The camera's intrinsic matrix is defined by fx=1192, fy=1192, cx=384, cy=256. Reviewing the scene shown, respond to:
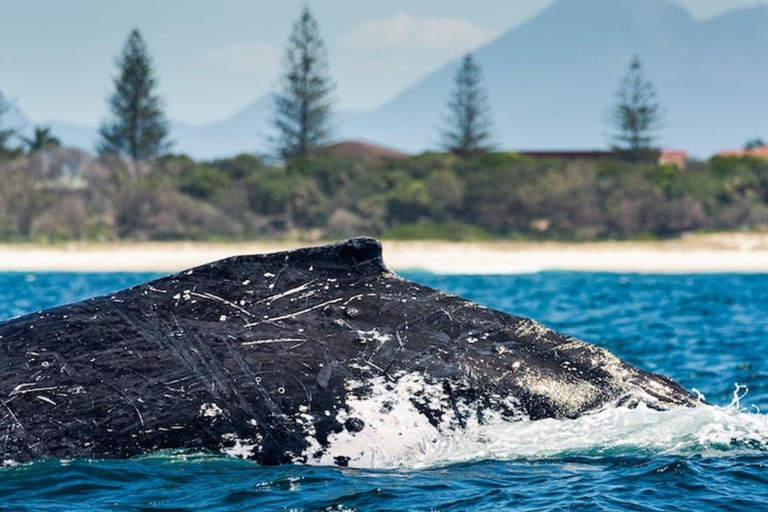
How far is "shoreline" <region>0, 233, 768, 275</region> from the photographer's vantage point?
55219 mm

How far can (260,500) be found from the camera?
6363 millimetres

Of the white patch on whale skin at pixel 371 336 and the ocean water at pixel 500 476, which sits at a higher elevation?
the white patch on whale skin at pixel 371 336

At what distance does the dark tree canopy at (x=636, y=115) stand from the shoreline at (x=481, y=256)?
2172 cm

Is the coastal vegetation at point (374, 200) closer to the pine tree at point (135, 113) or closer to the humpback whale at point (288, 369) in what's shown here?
the pine tree at point (135, 113)

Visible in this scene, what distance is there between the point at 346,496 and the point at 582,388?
4.75 feet

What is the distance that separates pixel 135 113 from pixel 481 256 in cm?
3190

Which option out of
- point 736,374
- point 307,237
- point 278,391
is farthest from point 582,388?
point 307,237

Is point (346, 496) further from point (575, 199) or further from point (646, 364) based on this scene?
point (575, 199)

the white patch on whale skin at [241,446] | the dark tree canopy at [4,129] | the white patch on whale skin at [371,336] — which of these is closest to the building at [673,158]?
the dark tree canopy at [4,129]

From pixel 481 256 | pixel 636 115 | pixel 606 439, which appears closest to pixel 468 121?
pixel 636 115

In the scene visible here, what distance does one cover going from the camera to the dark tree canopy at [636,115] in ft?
281

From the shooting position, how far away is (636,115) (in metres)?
86.4

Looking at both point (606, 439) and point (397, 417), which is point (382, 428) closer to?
point (397, 417)

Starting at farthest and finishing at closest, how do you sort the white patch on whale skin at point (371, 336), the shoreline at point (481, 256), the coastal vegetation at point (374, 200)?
the coastal vegetation at point (374, 200) < the shoreline at point (481, 256) < the white patch on whale skin at point (371, 336)
